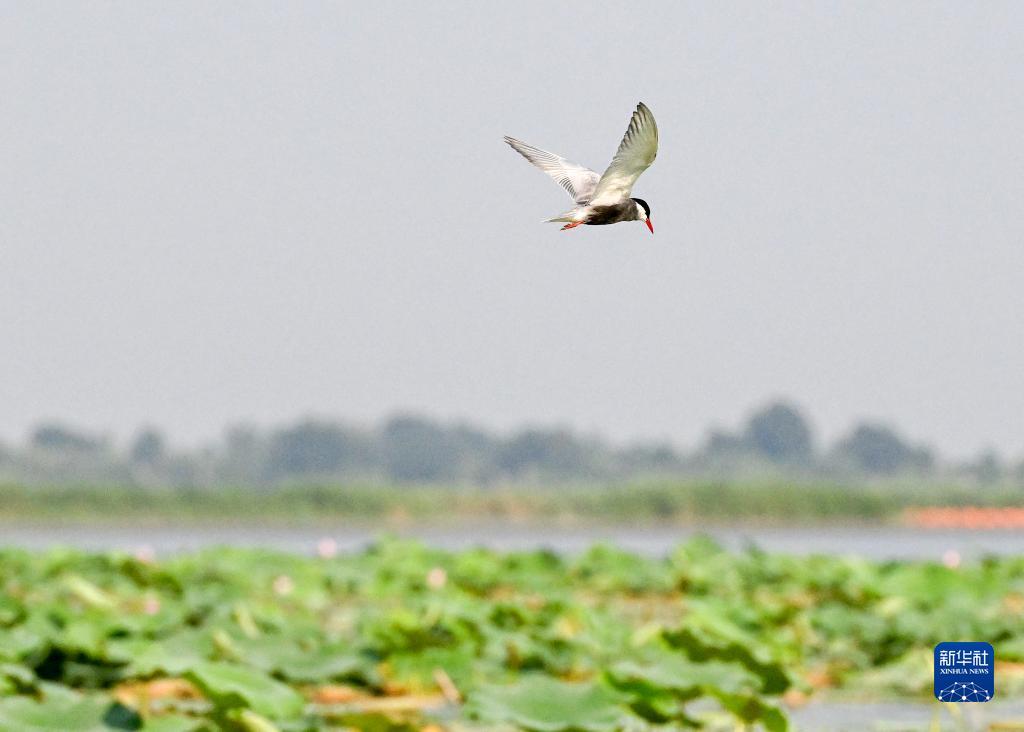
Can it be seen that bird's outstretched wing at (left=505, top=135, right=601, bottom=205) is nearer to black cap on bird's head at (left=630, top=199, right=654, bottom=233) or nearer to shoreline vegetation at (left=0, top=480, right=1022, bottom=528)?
black cap on bird's head at (left=630, top=199, right=654, bottom=233)

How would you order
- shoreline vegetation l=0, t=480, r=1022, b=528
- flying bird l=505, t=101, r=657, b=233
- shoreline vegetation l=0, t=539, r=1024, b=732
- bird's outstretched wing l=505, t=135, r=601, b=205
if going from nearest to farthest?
flying bird l=505, t=101, r=657, b=233 < bird's outstretched wing l=505, t=135, r=601, b=205 < shoreline vegetation l=0, t=539, r=1024, b=732 < shoreline vegetation l=0, t=480, r=1022, b=528

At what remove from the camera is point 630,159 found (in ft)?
7.32

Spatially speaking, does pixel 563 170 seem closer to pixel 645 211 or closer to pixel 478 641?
pixel 645 211

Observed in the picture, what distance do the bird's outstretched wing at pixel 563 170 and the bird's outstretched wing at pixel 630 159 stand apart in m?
0.11

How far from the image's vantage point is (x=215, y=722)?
11.3 feet

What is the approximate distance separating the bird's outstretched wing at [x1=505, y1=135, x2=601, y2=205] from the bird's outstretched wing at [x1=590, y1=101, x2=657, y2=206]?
0.11 m

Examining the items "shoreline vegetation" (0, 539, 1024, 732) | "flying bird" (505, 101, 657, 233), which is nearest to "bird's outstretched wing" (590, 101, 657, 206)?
"flying bird" (505, 101, 657, 233)

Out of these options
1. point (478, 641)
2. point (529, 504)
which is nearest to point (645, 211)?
point (478, 641)

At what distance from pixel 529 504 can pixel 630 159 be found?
27.4m

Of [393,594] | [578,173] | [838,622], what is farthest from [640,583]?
[578,173]

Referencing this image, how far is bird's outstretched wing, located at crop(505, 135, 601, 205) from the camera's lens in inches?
95.3

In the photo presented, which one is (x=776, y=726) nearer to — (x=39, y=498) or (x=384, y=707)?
(x=384, y=707)

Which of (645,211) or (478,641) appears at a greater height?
(645,211)

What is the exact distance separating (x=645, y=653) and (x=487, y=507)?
24.6 metres
